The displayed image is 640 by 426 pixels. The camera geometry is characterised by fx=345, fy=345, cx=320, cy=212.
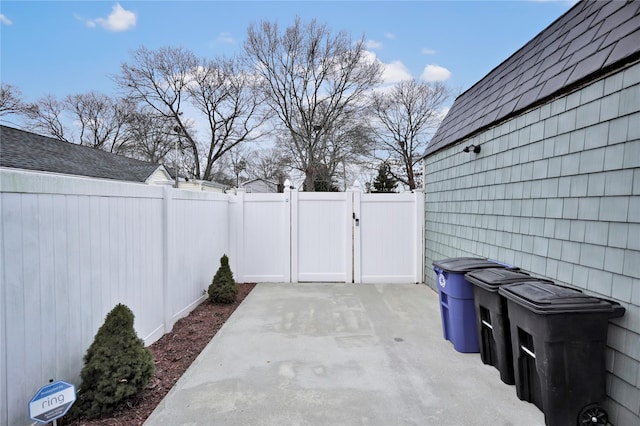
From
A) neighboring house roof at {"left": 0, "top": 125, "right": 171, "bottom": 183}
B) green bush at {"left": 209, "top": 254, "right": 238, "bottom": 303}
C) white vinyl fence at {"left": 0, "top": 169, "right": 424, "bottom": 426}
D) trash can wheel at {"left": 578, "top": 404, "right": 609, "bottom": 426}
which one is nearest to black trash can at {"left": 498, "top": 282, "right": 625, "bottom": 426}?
trash can wheel at {"left": 578, "top": 404, "right": 609, "bottom": 426}

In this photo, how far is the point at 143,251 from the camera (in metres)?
3.63

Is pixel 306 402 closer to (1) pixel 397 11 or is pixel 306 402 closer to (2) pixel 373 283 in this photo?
(2) pixel 373 283

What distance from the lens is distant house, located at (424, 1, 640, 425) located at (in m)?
2.26

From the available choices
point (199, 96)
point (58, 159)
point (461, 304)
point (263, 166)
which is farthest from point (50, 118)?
point (461, 304)

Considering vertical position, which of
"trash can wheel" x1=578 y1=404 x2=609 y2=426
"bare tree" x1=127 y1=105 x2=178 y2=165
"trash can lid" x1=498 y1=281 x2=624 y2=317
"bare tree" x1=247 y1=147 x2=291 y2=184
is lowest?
"trash can wheel" x1=578 y1=404 x2=609 y2=426

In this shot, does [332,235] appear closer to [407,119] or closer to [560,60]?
[560,60]

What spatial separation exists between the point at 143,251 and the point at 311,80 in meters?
17.6

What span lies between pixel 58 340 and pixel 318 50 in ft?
62.1

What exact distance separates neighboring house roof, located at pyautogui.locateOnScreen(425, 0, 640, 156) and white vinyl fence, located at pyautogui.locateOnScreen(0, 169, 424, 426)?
2651mm

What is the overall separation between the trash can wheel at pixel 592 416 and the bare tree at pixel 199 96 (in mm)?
20712

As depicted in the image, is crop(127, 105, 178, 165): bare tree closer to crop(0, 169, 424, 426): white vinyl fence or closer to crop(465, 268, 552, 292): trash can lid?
crop(0, 169, 424, 426): white vinyl fence

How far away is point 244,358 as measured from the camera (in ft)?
11.6

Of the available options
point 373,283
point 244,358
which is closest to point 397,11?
point 373,283

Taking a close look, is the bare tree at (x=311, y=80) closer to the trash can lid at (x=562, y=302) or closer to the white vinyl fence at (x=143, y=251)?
the white vinyl fence at (x=143, y=251)
